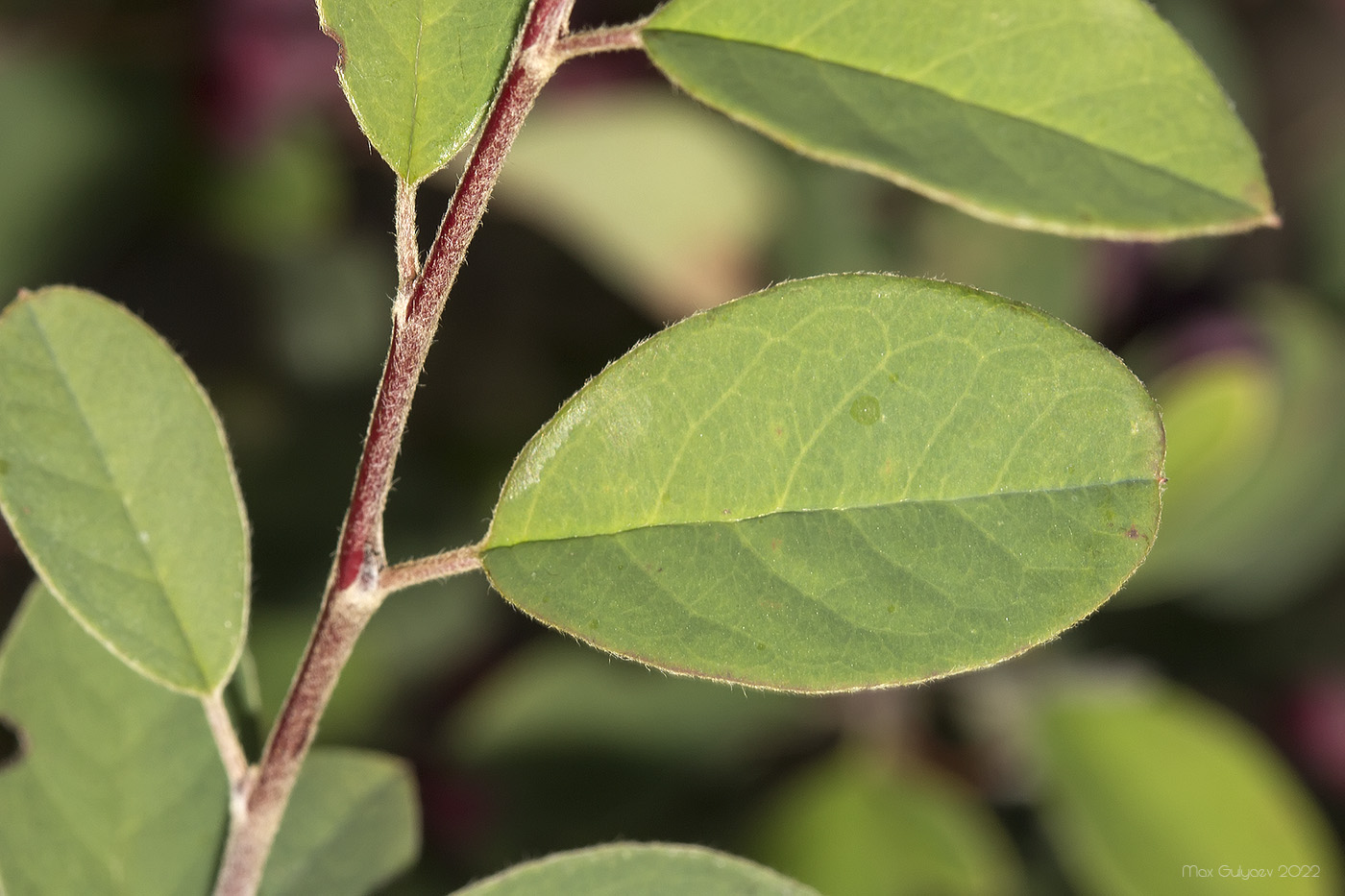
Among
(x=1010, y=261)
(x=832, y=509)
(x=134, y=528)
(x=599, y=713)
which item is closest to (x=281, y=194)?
(x=599, y=713)

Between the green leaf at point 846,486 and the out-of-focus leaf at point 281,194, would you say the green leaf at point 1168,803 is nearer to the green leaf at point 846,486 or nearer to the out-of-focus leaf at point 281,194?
the green leaf at point 846,486

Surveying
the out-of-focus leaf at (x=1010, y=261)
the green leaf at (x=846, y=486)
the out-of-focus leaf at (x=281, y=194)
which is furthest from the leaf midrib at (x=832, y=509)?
the out-of-focus leaf at (x=281, y=194)

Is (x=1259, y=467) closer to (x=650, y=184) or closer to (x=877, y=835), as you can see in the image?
(x=877, y=835)

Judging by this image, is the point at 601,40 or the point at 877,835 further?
the point at 877,835

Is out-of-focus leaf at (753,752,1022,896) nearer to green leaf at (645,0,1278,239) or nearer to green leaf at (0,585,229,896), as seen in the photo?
green leaf at (0,585,229,896)

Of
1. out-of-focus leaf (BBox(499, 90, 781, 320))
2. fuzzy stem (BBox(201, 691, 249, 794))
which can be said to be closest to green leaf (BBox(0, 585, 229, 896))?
fuzzy stem (BBox(201, 691, 249, 794))

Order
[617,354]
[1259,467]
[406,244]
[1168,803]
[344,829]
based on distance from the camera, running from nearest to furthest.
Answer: [406,244] → [344,829] → [1168,803] → [1259,467] → [617,354]

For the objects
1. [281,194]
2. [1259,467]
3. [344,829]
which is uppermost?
[281,194]
